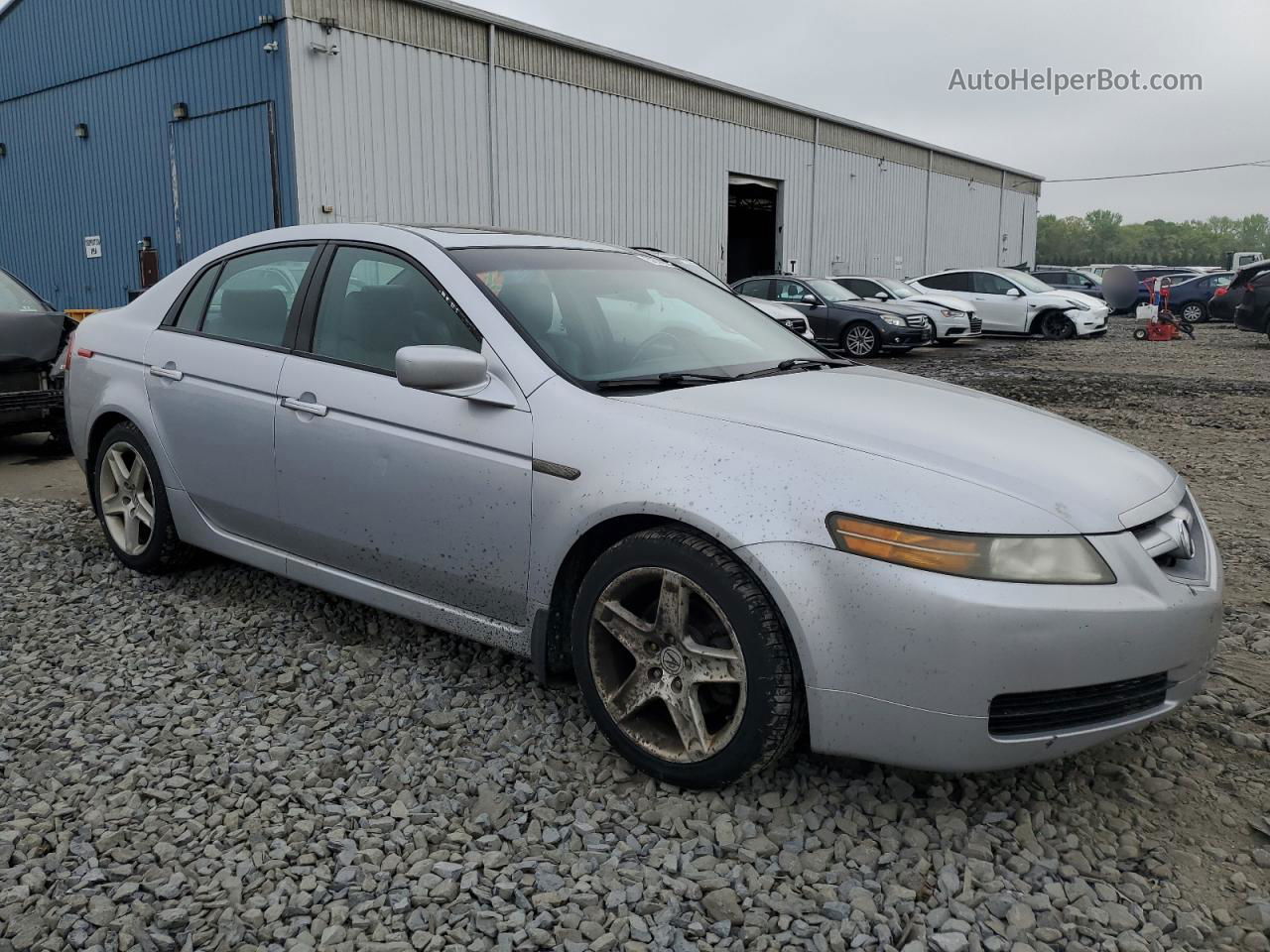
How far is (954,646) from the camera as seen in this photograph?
88.4 inches

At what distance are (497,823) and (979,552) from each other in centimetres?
136

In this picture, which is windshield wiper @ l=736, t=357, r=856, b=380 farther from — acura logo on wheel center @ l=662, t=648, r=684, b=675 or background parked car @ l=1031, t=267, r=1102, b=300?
background parked car @ l=1031, t=267, r=1102, b=300

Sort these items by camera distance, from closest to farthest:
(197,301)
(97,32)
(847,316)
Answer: (197,301)
(97,32)
(847,316)

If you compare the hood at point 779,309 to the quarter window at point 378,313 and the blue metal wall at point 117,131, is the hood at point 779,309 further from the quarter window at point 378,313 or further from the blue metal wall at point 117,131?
the quarter window at point 378,313

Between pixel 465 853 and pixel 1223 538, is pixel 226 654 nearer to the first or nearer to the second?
pixel 465 853

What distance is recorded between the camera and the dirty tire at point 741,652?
94.9 inches

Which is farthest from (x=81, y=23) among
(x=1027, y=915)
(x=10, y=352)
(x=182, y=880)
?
(x=1027, y=915)

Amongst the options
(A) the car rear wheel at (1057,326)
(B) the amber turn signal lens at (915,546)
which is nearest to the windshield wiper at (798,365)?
(B) the amber turn signal lens at (915,546)

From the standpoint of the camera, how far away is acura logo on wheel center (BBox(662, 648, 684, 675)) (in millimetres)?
2604

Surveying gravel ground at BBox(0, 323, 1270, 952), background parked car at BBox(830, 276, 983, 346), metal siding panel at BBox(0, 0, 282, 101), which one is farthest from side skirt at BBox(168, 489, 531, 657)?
background parked car at BBox(830, 276, 983, 346)

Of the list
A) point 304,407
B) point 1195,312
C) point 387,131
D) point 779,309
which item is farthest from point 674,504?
point 1195,312

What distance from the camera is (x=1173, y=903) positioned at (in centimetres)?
223

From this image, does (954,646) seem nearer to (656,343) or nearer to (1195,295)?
(656,343)

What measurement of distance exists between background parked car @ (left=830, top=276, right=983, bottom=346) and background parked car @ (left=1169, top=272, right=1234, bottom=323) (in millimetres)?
10049
